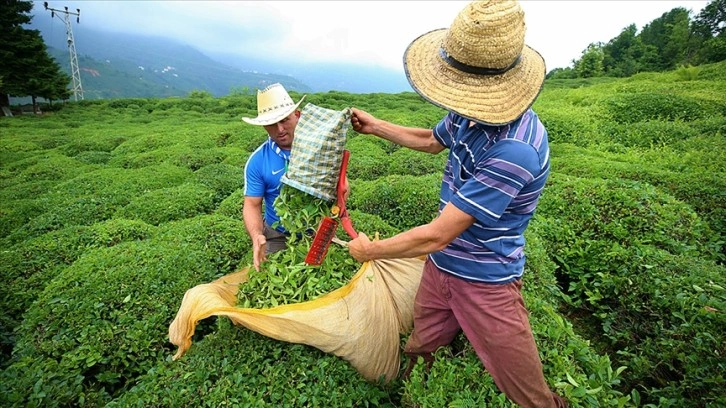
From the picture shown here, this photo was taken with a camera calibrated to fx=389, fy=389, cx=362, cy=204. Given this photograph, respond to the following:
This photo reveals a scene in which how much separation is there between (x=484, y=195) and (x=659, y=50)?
6302 cm

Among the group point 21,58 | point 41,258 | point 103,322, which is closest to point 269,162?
point 103,322

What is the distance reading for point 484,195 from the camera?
6.33ft

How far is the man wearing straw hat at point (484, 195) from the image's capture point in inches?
75.4

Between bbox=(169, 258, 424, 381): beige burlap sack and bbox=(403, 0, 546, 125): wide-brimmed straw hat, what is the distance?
4.89 feet

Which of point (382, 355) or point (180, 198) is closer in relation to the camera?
point (382, 355)

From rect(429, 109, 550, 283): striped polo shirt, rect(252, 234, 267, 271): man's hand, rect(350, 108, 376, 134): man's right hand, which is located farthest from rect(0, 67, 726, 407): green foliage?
rect(350, 108, 376, 134): man's right hand

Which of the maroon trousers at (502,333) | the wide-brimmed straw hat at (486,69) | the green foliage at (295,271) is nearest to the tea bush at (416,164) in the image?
the green foliage at (295,271)

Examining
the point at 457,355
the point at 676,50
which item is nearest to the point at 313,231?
the point at 457,355

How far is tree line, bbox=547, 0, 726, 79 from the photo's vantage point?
41.2 m

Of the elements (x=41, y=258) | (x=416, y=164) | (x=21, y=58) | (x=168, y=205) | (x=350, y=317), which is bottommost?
(x=21, y=58)

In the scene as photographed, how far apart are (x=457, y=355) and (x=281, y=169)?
2.10 m

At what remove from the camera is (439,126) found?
283cm

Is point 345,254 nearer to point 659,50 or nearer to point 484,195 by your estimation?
point 484,195

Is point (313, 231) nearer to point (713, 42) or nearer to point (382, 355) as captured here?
point (382, 355)
